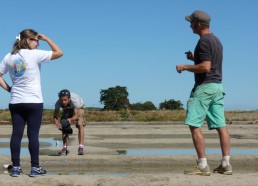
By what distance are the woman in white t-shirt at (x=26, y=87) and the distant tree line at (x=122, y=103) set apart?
3183 inches

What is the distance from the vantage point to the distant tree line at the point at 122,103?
9681cm

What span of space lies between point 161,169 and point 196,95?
2217mm

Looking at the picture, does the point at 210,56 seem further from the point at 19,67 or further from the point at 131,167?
the point at 131,167

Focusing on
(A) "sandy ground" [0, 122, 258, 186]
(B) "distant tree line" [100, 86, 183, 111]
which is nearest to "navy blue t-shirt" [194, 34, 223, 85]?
(A) "sandy ground" [0, 122, 258, 186]

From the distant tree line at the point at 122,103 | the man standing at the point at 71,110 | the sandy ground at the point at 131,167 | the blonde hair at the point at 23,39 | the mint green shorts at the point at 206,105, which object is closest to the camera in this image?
the sandy ground at the point at 131,167

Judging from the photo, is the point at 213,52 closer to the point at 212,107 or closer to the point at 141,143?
the point at 212,107

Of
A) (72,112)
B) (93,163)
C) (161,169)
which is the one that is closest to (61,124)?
(72,112)

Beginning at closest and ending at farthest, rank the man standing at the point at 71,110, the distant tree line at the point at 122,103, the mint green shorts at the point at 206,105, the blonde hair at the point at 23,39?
the mint green shorts at the point at 206,105, the blonde hair at the point at 23,39, the man standing at the point at 71,110, the distant tree line at the point at 122,103

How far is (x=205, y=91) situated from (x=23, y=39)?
255cm

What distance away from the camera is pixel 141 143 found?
13.0 metres

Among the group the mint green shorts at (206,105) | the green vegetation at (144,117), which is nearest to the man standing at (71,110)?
the mint green shorts at (206,105)

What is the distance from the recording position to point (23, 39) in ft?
21.9

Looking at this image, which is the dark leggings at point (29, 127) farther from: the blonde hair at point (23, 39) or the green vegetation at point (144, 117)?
the green vegetation at point (144, 117)

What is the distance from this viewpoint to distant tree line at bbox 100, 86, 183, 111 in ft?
318
